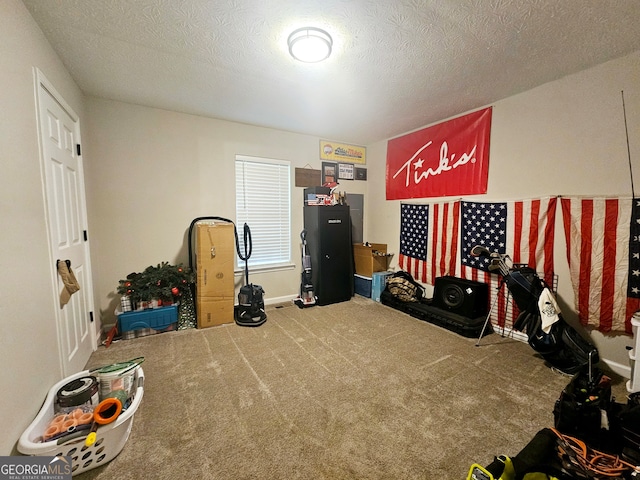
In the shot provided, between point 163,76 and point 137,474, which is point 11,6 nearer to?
point 163,76

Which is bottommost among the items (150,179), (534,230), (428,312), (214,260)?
(428,312)

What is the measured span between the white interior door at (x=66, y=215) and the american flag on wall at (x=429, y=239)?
13.2 ft

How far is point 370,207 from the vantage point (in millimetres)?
4840

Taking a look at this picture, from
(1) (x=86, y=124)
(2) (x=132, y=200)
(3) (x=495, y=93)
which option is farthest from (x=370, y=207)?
(1) (x=86, y=124)

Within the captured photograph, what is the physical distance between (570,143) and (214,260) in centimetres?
395

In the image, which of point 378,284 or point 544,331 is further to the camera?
point 378,284

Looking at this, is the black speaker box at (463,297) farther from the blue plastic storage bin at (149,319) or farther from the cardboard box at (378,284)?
the blue plastic storage bin at (149,319)

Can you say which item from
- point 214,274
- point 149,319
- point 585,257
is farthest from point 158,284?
point 585,257

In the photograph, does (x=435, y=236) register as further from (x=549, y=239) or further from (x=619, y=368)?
(x=619, y=368)

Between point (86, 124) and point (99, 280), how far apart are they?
1753 mm

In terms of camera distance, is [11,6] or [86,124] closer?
[11,6]

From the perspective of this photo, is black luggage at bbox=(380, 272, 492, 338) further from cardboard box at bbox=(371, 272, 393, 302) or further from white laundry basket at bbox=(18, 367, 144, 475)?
white laundry basket at bbox=(18, 367, 144, 475)

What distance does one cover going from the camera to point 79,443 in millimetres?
1304

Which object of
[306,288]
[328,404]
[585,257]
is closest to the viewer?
[328,404]
